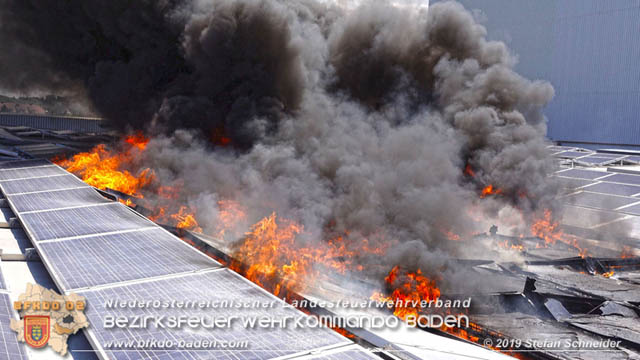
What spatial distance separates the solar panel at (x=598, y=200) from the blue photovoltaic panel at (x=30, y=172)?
16.2 meters

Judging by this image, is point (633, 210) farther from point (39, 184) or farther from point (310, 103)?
point (39, 184)

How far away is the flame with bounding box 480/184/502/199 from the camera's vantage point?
1622 centimetres

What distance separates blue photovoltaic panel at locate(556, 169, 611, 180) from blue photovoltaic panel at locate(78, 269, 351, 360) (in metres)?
16.9

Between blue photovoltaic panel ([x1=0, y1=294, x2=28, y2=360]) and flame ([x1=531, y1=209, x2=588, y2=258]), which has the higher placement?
flame ([x1=531, y1=209, x2=588, y2=258])

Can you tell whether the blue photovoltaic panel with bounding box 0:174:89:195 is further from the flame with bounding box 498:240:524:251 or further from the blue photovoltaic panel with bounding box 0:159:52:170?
the flame with bounding box 498:240:524:251

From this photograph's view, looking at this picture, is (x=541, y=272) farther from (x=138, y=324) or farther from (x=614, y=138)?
(x=614, y=138)

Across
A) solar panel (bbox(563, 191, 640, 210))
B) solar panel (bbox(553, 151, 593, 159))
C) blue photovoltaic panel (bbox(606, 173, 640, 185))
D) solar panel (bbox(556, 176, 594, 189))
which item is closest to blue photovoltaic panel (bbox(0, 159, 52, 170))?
solar panel (bbox(563, 191, 640, 210))

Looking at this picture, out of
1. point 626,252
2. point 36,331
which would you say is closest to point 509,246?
point 626,252

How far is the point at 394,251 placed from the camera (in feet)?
32.1

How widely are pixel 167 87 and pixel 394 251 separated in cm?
1239

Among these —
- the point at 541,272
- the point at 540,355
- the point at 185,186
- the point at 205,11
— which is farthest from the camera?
the point at 205,11

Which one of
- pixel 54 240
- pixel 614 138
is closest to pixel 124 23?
pixel 54 240

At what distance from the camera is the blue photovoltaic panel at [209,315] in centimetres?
450

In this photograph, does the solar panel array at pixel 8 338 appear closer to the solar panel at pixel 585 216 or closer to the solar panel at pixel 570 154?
the solar panel at pixel 585 216
